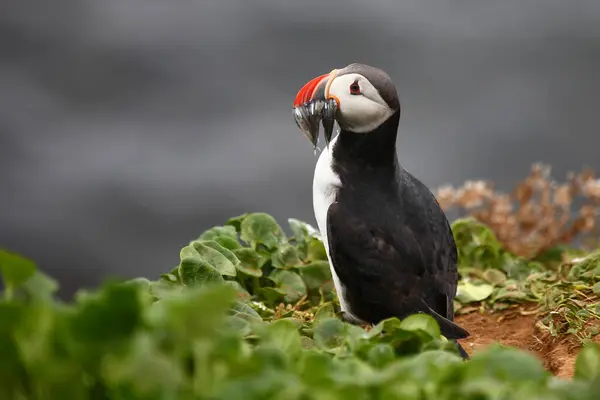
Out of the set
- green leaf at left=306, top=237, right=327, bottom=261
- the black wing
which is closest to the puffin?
the black wing

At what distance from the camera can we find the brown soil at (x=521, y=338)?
2.48 metres

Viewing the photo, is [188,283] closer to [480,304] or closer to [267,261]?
[267,261]

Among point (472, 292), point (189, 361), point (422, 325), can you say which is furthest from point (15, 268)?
point (472, 292)

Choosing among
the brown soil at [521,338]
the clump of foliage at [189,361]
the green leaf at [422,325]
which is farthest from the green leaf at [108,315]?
the brown soil at [521,338]

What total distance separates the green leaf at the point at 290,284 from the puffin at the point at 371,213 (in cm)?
31

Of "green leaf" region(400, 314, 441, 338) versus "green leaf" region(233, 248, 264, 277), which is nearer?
"green leaf" region(400, 314, 441, 338)

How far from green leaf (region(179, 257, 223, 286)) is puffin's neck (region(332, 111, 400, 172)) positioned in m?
0.47

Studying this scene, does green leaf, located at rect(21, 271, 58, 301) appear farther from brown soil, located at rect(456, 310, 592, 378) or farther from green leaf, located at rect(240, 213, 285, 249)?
green leaf, located at rect(240, 213, 285, 249)

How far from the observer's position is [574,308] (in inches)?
105

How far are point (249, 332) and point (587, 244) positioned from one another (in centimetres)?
249

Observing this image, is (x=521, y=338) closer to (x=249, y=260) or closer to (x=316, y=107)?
(x=249, y=260)

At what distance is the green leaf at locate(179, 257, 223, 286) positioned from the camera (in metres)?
2.33

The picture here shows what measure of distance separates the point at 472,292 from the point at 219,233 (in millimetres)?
861

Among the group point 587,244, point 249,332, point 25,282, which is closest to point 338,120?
point 249,332
